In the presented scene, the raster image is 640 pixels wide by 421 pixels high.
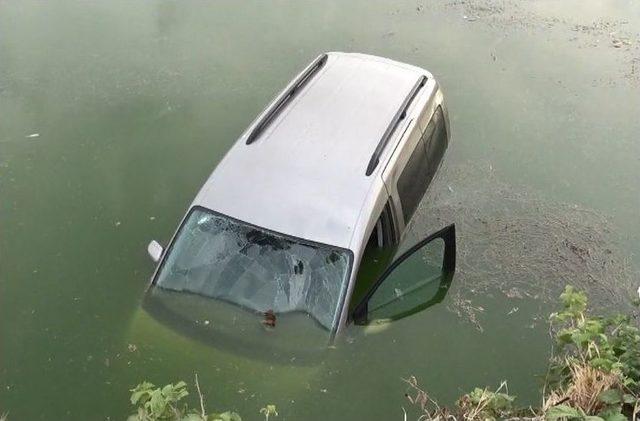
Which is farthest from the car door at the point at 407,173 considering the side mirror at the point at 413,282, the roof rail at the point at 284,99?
the roof rail at the point at 284,99

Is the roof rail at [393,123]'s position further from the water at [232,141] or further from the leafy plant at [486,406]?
the leafy plant at [486,406]

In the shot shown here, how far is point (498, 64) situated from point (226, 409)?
544 centimetres

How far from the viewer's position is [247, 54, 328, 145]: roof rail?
4.63 meters

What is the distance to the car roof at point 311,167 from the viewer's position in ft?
13.7

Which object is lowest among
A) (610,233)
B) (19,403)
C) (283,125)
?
(19,403)

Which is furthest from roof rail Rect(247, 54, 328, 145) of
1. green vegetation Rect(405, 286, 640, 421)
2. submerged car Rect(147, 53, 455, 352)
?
green vegetation Rect(405, 286, 640, 421)

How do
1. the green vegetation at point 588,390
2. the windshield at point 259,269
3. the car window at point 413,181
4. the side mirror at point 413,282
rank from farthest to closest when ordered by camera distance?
the car window at point 413,181 → the side mirror at point 413,282 → the windshield at point 259,269 → the green vegetation at point 588,390

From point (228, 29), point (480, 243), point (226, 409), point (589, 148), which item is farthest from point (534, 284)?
point (228, 29)

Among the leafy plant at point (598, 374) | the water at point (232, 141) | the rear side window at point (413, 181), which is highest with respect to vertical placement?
the leafy plant at point (598, 374)

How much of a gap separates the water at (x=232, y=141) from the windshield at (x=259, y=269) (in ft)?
1.10

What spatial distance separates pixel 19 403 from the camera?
14.1ft

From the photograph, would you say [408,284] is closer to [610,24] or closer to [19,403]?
[19,403]

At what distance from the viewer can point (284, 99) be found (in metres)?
4.95

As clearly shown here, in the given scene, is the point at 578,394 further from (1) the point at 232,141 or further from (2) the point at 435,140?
(1) the point at 232,141
